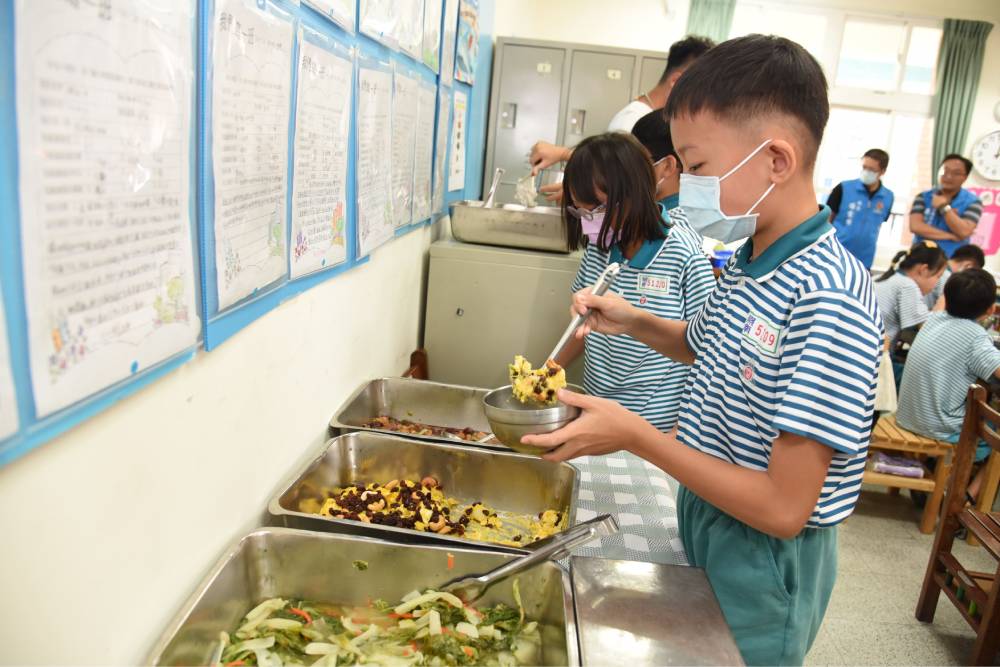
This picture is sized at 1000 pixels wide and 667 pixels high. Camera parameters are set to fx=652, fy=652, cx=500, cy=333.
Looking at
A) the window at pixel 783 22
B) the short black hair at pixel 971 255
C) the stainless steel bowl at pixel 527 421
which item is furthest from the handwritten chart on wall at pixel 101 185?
the window at pixel 783 22

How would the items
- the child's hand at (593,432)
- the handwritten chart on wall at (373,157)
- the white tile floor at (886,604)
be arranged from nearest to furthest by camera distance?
the child's hand at (593,432) < the handwritten chart on wall at (373,157) < the white tile floor at (886,604)

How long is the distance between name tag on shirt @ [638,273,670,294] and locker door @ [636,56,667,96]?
251cm

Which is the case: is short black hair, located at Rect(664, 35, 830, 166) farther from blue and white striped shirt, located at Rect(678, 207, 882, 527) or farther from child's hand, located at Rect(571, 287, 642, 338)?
child's hand, located at Rect(571, 287, 642, 338)

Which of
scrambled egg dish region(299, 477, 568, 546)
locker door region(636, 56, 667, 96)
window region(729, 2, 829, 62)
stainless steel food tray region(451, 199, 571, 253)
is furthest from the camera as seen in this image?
window region(729, 2, 829, 62)

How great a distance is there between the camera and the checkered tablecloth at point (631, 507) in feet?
4.42

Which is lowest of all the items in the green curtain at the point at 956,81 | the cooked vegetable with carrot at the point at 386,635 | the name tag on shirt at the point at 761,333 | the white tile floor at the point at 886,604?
the white tile floor at the point at 886,604

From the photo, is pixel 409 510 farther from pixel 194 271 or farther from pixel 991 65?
pixel 991 65

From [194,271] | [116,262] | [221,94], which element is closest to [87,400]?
[116,262]

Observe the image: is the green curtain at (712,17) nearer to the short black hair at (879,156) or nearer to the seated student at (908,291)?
the short black hair at (879,156)

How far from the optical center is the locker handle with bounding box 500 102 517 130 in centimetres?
423

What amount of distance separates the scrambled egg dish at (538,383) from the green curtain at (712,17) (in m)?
6.48

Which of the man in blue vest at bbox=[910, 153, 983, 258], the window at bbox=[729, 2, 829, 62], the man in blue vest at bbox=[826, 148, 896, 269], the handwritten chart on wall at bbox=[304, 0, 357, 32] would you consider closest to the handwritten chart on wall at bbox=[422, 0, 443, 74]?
the handwritten chart on wall at bbox=[304, 0, 357, 32]

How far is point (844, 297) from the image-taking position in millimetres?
903

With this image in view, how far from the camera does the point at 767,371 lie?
3.19 ft
